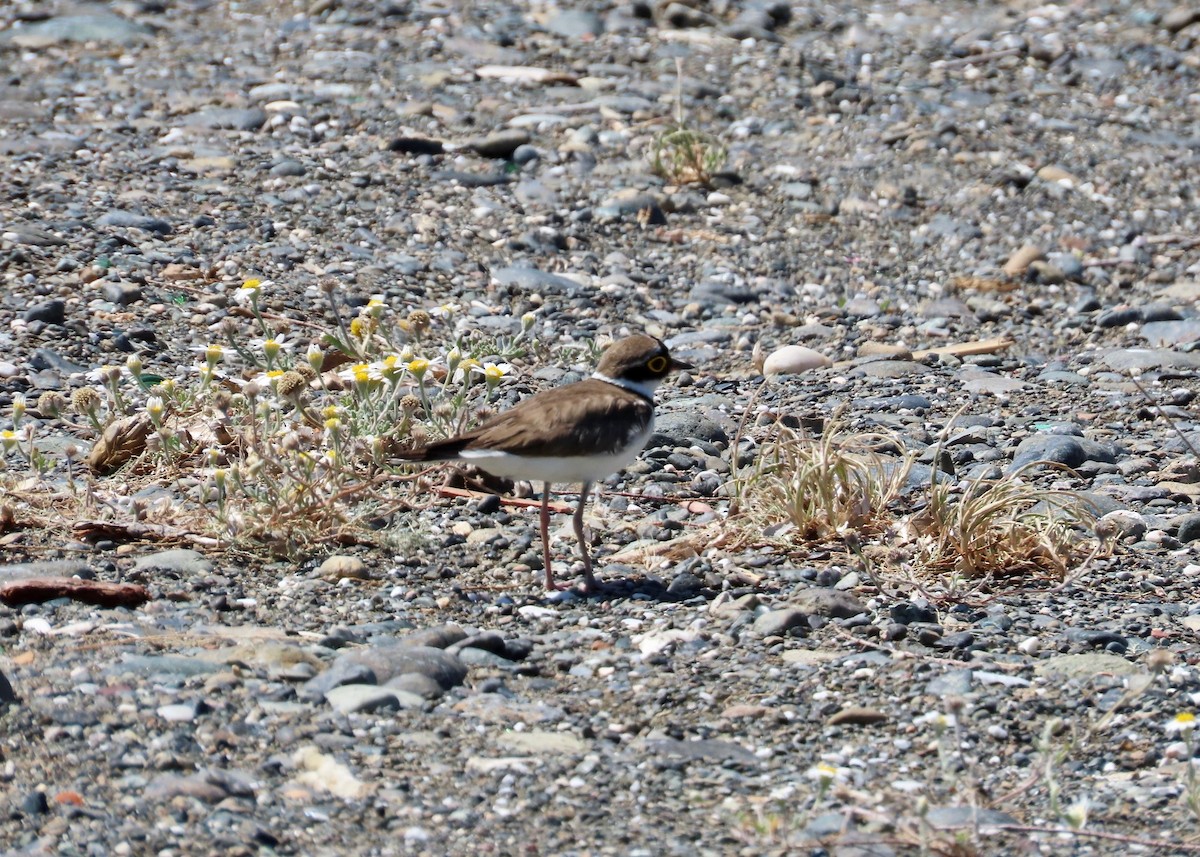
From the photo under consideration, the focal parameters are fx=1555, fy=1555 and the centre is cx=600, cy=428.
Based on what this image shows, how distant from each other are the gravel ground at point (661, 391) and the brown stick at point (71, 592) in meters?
0.08

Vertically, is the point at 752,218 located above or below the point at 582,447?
below

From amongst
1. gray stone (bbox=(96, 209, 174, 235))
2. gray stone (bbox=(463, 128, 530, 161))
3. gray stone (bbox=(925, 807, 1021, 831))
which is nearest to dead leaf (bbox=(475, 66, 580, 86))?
gray stone (bbox=(463, 128, 530, 161))

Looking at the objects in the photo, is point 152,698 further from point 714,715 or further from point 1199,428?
point 1199,428

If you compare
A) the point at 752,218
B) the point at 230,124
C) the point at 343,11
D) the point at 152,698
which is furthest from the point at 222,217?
the point at 152,698

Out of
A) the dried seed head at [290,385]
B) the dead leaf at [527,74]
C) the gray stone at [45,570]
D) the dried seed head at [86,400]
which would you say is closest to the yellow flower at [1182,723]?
the dried seed head at [290,385]

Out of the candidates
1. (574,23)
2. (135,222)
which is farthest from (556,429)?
(574,23)

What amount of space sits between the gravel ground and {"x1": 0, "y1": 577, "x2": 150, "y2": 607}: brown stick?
8 centimetres

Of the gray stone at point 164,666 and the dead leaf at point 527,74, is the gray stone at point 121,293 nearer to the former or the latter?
the gray stone at point 164,666

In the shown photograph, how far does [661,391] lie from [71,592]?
3.35 meters

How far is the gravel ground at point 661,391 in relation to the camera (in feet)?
12.2

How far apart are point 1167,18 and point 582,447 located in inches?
390

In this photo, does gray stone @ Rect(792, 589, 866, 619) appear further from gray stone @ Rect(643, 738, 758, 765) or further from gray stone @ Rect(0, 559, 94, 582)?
gray stone @ Rect(0, 559, 94, 582)

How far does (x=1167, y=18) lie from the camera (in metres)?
12.8

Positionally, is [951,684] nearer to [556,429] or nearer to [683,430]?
[556,429]
